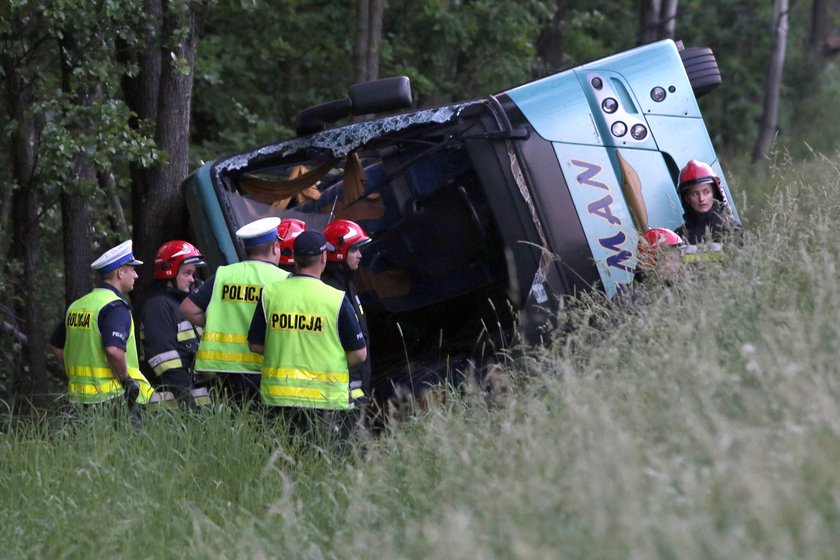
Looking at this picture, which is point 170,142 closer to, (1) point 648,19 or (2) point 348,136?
(2) point 348,136

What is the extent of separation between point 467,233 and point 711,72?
1936 mm

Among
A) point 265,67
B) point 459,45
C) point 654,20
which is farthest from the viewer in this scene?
point 654,20

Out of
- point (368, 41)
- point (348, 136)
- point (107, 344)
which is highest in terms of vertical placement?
point (368, 41)

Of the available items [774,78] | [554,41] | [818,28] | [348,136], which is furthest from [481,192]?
[818,28]

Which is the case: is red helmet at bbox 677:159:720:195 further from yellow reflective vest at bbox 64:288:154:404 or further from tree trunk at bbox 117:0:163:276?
tree trunk at bbox 117:0:163:276

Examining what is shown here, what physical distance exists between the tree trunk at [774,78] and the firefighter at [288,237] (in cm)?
1551

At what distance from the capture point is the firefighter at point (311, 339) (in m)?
6.78

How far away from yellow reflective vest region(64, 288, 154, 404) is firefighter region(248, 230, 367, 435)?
119 centimetres

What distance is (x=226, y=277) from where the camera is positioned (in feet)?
24.2

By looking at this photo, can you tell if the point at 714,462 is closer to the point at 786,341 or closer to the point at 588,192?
the point at 786,341

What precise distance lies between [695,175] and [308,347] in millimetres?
2490

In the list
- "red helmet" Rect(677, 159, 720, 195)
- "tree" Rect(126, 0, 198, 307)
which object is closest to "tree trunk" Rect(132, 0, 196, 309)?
"tree" Rect(126, 0, 198, 307)

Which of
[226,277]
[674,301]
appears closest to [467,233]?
[226,277]

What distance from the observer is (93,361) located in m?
7.72
